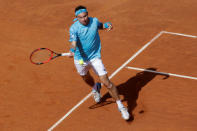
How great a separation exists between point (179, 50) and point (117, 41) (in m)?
2.23

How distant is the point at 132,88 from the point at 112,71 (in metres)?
1.15

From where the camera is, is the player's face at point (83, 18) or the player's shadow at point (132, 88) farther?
the player's shadow at point (132, 88)

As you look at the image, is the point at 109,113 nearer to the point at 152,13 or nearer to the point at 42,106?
the point at 42,106

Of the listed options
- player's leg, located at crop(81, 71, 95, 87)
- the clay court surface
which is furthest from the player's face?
the clay court surface

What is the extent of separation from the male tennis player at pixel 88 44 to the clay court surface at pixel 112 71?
96 cm

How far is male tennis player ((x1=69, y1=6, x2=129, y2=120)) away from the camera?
24.5 feet

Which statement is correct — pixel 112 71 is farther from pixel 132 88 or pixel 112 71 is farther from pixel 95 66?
pixel 95 66

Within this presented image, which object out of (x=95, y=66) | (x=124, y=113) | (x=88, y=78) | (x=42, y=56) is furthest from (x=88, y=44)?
(x=42, y=56)

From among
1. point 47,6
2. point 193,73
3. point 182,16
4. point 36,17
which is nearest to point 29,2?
point 47,6

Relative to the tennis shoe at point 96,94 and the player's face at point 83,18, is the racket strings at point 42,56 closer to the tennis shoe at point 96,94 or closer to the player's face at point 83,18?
the tennis shoe at point 96,94

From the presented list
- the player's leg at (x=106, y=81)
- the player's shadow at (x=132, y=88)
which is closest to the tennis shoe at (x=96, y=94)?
the player's shadow at (x=132, y=88)

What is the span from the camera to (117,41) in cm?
1209

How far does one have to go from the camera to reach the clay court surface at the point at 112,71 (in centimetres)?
822

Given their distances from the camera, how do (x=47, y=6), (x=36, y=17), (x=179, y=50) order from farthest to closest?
(x=47, y=6)
(x=36, y=17)
(x=179, y=50)
